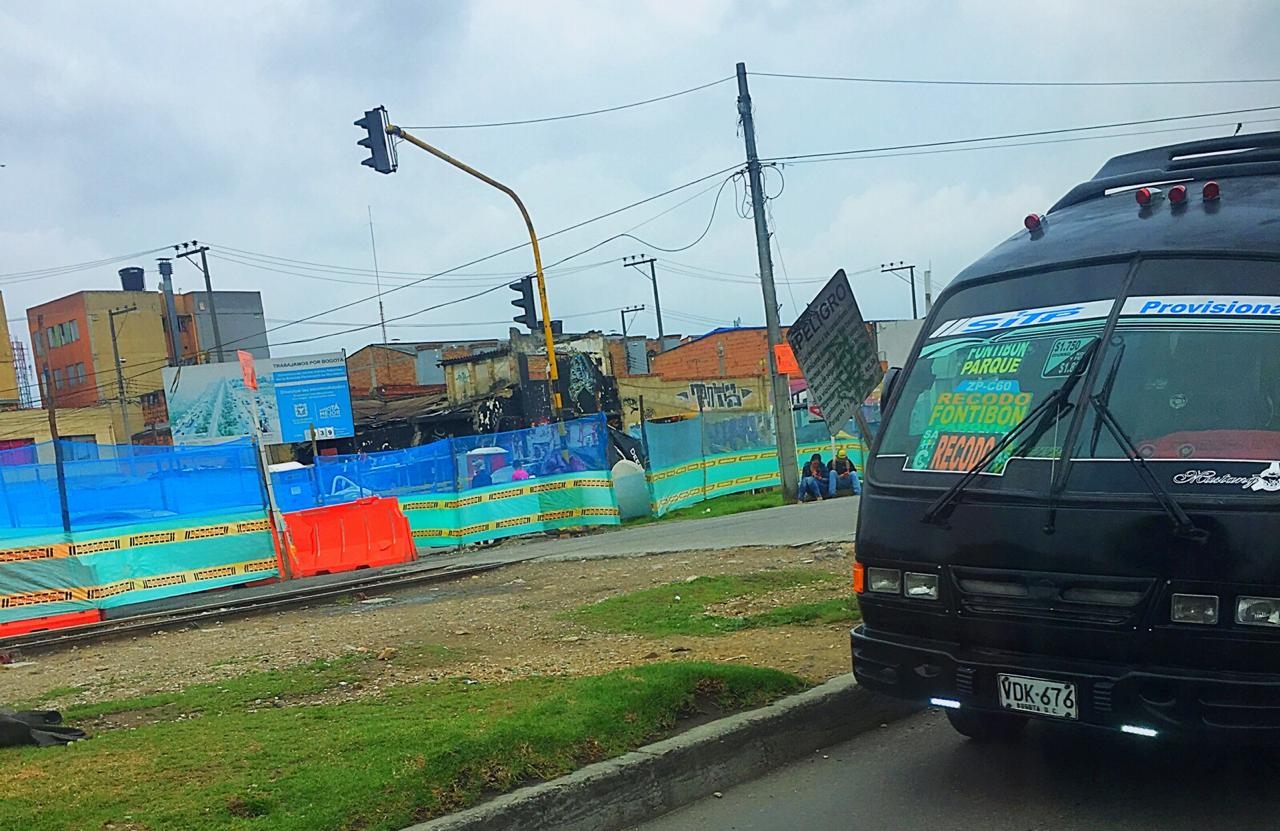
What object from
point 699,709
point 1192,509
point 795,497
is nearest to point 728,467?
point 795,497

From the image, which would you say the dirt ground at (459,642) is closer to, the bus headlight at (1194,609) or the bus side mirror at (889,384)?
the bus side mirror at (889,384)

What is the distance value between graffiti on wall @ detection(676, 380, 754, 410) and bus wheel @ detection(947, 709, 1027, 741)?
40.6 meters

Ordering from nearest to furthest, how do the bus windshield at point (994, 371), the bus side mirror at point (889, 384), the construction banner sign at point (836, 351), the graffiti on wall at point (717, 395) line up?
the bus windshield at point (994, 371) → the bus side mirror at point (889, 384) → the construction banner sign at point (836, 351) → the graffiti on wall at point (717, 395)

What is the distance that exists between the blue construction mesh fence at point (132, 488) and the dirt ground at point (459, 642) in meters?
4.83

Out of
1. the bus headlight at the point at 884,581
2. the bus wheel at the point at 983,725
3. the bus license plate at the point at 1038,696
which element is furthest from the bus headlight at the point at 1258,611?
the bus wheel at the point at 983,725

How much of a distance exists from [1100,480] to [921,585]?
0.86 meters

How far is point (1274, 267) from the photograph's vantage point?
14.9 feet

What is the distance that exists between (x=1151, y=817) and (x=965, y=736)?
1.32 metres

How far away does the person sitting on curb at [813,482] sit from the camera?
2505 cm

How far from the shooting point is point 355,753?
5.27m

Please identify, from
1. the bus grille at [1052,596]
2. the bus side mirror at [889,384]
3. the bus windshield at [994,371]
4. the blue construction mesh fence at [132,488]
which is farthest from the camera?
the blue construction mesh fence at [132,488]

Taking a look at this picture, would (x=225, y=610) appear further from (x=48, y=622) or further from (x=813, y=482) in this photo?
(x=813, y=482)

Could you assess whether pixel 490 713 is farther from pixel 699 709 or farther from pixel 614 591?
pixel 614 591

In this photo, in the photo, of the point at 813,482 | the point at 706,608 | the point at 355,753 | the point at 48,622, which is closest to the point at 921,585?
the point at 355,753
